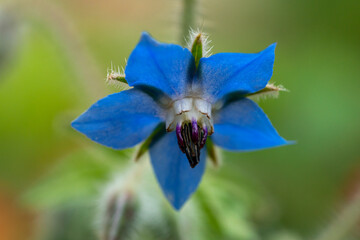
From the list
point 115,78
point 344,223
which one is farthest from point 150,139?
point 344,223

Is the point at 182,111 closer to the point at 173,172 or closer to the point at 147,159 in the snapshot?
the point at 173,172

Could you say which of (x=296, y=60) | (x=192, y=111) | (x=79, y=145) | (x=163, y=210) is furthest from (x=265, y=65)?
(x=79, y=145)

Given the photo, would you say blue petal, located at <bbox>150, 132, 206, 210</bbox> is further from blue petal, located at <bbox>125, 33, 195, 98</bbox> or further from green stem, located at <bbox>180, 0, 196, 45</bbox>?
green stem, located at <bbox>180, 0, 196, 45</bbox>

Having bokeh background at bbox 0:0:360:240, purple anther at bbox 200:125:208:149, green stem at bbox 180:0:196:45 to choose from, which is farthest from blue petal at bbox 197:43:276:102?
green stem at bbox 180:0:196:45

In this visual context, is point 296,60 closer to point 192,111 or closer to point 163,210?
point 163,210

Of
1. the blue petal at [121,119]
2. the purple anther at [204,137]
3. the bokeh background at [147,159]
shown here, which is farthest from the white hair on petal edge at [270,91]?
the bokeh background at [147,159]

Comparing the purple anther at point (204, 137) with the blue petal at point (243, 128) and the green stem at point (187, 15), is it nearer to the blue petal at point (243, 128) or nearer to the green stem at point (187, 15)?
the blue petal at point (243, 128)

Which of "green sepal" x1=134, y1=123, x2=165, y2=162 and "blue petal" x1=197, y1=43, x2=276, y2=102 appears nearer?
"blue petal" x1=197, y1=43, x2=276, y2=102
